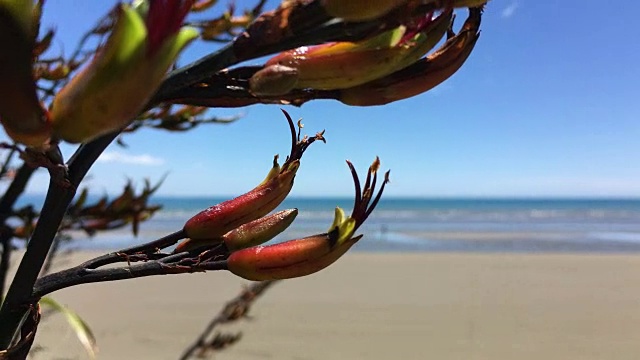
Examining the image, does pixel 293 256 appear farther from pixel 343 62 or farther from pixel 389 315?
pixel 389 315

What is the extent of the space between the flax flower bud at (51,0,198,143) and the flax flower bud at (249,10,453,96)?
12 centimetres

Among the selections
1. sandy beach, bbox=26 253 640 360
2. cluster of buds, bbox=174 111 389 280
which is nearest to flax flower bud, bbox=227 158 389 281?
cluster of buds, bbox=174 111 389 280

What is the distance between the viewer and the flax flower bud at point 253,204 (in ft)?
2.18

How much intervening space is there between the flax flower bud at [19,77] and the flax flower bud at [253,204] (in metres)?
0.28

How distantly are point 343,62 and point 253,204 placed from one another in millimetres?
220

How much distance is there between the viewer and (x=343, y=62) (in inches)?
20.3

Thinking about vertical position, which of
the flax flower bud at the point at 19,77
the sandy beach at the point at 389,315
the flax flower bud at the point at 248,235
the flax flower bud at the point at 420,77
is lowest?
the sandy beach at the point at 389,315

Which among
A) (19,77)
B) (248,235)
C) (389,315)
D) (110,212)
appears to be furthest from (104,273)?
(389,315)

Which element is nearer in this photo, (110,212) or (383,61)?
(383,61)

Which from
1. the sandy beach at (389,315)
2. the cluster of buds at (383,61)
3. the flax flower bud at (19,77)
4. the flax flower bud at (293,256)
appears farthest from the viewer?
the sandy beach at (389,315)

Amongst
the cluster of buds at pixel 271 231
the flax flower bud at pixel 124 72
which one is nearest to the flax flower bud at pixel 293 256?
the cluster of buds at pixel 271 231

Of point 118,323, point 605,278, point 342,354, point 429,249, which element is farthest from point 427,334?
point 429,249

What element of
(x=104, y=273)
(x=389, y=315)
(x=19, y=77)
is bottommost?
(x=389, y=315)

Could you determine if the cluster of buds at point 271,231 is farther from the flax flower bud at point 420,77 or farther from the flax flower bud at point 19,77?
the flax flower bud at point 19,77
